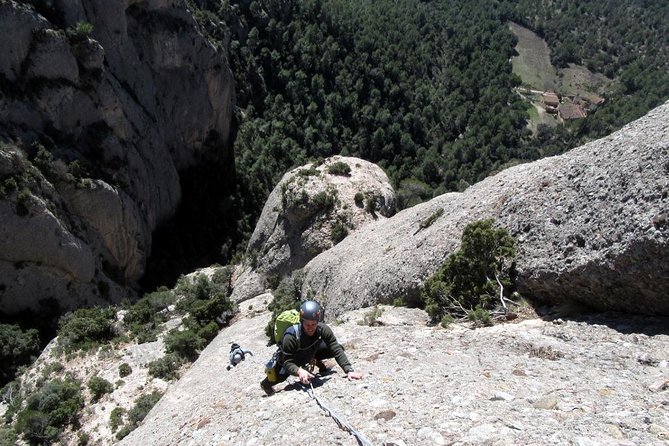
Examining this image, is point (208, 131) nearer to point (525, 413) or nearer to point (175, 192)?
point (175, 192)

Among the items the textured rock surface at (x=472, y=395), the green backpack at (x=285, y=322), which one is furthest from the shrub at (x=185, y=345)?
the green backpack at (x=285, y=322)

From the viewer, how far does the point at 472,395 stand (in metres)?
10.7

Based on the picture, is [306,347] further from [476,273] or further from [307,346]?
[476,273]

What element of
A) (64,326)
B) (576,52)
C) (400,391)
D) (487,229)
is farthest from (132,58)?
(576,52)

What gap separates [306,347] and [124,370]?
24.9m

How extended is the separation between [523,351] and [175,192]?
6525cm

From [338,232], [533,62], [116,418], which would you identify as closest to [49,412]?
[116,418]

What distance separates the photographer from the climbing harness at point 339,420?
31.2 ft

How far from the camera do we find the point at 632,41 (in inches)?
7239

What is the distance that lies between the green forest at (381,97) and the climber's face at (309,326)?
5520 centimetres

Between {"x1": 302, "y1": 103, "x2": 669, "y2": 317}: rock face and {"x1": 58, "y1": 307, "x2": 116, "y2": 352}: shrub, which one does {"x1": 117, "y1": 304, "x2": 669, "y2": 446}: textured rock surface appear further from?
{"x1": 58, "y1": 307, "x2": 116, "y2": 352}: shrub

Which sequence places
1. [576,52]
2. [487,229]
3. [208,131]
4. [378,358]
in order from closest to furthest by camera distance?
[378,358] < [487,229] < [208,131] < [576,52]

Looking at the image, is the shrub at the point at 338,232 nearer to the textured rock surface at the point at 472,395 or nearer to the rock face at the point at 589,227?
the rock face at the point at 589,227

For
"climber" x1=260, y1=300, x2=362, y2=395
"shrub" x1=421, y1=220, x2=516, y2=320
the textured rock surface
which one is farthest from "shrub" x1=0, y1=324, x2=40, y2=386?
"climber" x1=260, y1=300, x2=362, y2=395
